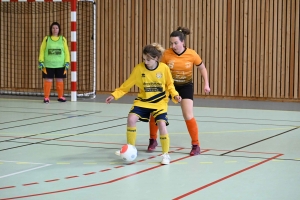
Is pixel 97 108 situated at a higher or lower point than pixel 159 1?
lower

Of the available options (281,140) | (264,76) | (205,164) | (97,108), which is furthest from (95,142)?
(264,76)

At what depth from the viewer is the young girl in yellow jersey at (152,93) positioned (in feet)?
23.2

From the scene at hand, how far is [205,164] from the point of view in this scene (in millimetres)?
6918

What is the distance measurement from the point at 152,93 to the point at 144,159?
789 millimetres

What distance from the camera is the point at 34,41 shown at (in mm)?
16672

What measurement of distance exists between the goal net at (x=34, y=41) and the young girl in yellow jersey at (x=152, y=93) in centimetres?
864

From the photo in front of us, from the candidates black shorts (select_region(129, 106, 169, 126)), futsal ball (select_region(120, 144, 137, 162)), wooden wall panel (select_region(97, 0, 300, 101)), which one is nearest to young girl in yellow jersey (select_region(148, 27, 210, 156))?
black shorts (select_region(129, 106, 169, 126))

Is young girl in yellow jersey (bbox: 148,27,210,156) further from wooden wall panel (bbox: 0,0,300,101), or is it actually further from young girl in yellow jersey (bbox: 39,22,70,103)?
wooden wall panel (bbox: 0,0,300,101)

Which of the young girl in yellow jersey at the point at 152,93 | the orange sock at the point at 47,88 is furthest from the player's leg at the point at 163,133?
the orange sock at the point at 47,88

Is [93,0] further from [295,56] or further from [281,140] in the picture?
[281,140]

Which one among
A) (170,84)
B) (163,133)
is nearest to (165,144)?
(163,133)

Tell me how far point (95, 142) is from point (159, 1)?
7.73 metres

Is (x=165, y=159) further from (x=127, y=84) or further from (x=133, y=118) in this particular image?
(x=127, y=84)

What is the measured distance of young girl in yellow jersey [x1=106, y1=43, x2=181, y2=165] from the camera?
7.07 m
